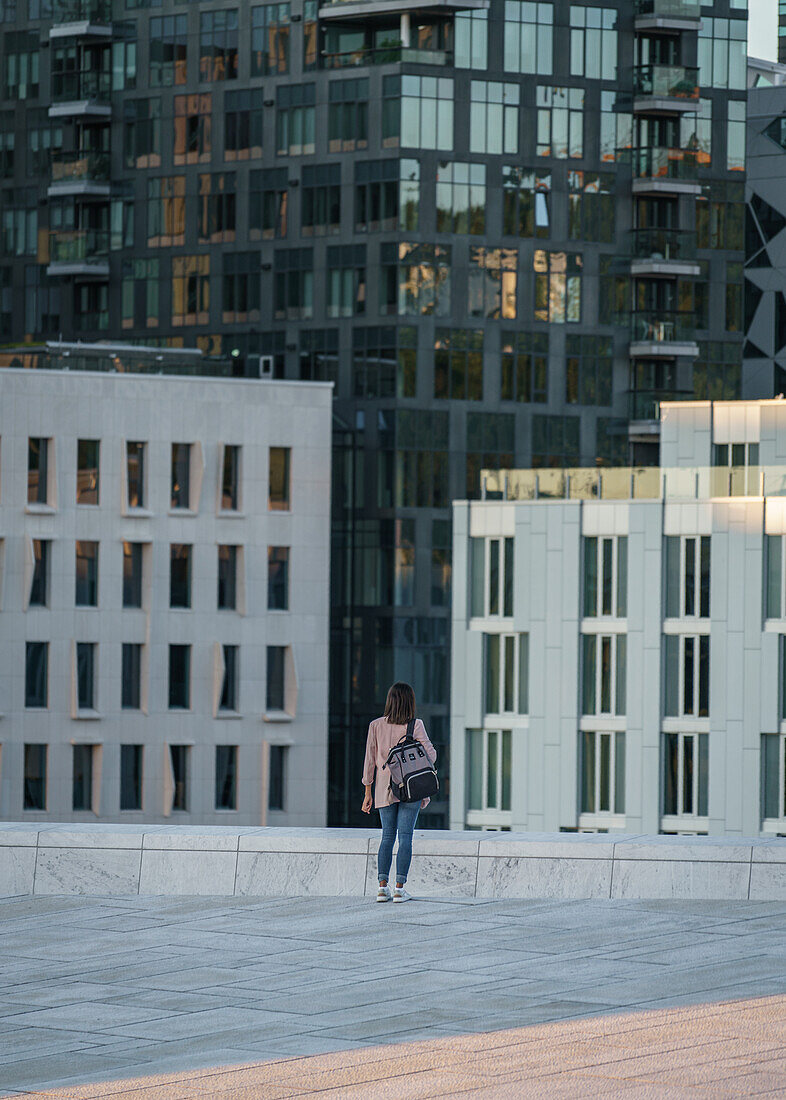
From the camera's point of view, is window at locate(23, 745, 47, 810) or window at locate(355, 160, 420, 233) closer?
window at locate(23, 745, 47, 810)

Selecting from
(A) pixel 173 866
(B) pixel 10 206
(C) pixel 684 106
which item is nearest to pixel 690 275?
(C) pixel 684 106

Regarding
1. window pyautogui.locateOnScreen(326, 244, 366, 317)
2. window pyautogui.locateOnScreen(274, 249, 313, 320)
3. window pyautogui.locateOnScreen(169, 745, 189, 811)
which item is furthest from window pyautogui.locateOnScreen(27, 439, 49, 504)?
window pyautogui.locateOnScreen(326, 244, 366, 317)

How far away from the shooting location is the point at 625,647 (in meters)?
68.9

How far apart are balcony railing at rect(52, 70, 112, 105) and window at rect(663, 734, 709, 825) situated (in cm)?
4524

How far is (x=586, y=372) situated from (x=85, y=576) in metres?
27.6

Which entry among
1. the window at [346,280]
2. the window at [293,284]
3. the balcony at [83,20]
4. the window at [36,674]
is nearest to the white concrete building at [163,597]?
the window at [36,674]

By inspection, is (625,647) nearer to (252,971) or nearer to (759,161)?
(759,161)

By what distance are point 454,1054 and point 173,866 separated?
8426 millimetres

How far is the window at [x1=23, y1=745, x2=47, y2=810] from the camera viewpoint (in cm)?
7669

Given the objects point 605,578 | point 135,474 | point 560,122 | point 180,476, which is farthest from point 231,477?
point 560,122

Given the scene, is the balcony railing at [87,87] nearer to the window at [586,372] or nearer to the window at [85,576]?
the window at [586,372]

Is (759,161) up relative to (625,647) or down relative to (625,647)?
up

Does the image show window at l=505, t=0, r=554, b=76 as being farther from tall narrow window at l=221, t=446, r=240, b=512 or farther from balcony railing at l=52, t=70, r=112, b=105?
tall narrow window at l=221, t=446, r=240, b=512

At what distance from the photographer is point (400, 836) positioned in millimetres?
20172
